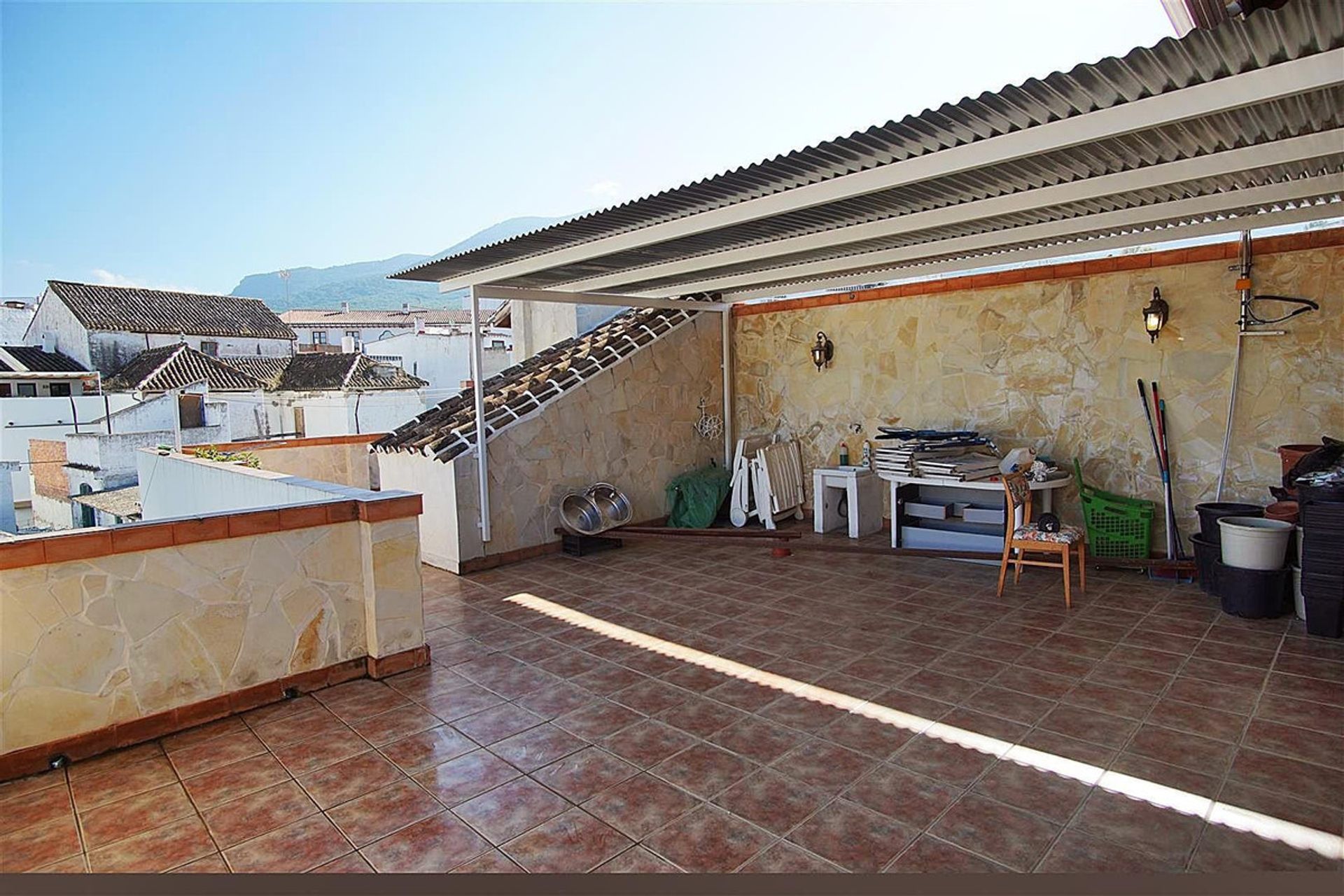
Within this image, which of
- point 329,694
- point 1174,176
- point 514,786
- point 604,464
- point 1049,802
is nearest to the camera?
point 1049,802

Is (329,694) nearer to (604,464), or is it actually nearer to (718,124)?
(604,464)

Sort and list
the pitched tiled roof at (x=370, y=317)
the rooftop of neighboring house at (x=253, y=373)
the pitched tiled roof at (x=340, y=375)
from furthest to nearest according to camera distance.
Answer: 1. the pitched tiled roof at (x=370, y=317)
2. the pitched tiled roof at (x=340, y=375)
3. the rooftop of neighboring house at (x=253, y=373)

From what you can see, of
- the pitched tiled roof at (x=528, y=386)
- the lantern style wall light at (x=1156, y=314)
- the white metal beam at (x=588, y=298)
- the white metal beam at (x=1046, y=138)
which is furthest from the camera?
the pitched tiled roof at (x=528, y=386)

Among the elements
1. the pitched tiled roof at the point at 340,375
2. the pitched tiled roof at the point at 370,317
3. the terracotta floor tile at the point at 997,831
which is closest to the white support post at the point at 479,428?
the terracotta floor tile at the point at 997,831

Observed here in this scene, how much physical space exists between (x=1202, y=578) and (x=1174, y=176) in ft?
10.5

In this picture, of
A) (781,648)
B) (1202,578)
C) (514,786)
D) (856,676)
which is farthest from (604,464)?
(1202,578)

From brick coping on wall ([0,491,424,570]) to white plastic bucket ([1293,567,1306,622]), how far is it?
5.40 meters

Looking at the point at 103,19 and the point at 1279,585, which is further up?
the point at 103,19

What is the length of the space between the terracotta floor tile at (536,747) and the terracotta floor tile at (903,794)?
1.23 metres

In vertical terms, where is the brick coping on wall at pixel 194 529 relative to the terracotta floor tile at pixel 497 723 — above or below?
above

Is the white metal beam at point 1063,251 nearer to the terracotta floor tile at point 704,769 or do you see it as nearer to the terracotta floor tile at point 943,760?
the terracotta floor tile at point 943,760

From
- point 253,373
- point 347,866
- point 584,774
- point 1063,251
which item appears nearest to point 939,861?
point 584,774

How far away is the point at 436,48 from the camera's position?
359 cm

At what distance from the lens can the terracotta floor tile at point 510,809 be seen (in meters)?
2.59
